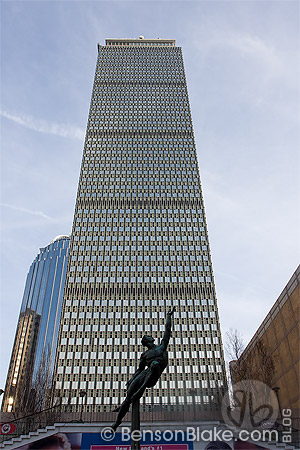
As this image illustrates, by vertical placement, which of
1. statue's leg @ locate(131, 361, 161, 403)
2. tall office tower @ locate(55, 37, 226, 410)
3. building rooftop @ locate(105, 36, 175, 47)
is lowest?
statue's leg @ locate(131, 361, 161, 403)

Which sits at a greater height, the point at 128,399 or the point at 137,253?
the point at 137,253

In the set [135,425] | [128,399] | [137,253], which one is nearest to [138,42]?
[137,253]

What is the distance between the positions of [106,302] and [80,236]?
1794 centimetres

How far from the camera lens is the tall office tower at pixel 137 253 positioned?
7350 centimetres

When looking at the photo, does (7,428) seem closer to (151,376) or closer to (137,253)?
(151,376)

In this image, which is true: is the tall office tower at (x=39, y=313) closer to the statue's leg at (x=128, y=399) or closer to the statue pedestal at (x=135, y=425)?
the statue's leg at (x=128, y=399)

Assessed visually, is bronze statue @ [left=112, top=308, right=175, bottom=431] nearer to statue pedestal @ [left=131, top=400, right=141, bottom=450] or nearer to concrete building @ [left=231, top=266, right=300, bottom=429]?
statue pedestal @ [left=131, top=400, right=141, bottom=450]

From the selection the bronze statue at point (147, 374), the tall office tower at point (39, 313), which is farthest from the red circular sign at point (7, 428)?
the tall office tower at point (39, 313)

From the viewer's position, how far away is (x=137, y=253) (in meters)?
87.7

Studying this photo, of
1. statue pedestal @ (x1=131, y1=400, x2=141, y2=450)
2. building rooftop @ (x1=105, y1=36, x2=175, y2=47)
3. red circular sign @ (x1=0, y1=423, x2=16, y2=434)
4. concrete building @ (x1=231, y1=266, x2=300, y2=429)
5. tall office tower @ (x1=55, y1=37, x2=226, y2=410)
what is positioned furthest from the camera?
building rooftop @ (x1=105, y1=36, x2=175, y2=47)

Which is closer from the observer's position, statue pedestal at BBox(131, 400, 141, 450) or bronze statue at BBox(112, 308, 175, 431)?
statue pedestal at BBox(131, 400, 141, 450)

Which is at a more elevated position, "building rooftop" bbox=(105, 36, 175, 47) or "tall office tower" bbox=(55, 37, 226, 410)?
"building rooftop" bbox=(105, 36, 175, 47)

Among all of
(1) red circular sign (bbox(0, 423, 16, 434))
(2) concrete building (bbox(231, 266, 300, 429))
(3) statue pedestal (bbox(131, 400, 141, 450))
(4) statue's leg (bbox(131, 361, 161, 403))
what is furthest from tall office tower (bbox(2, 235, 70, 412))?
(4) statue's leg (bbox(131, 361, 161, 403))

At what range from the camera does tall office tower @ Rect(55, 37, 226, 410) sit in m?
73.5
